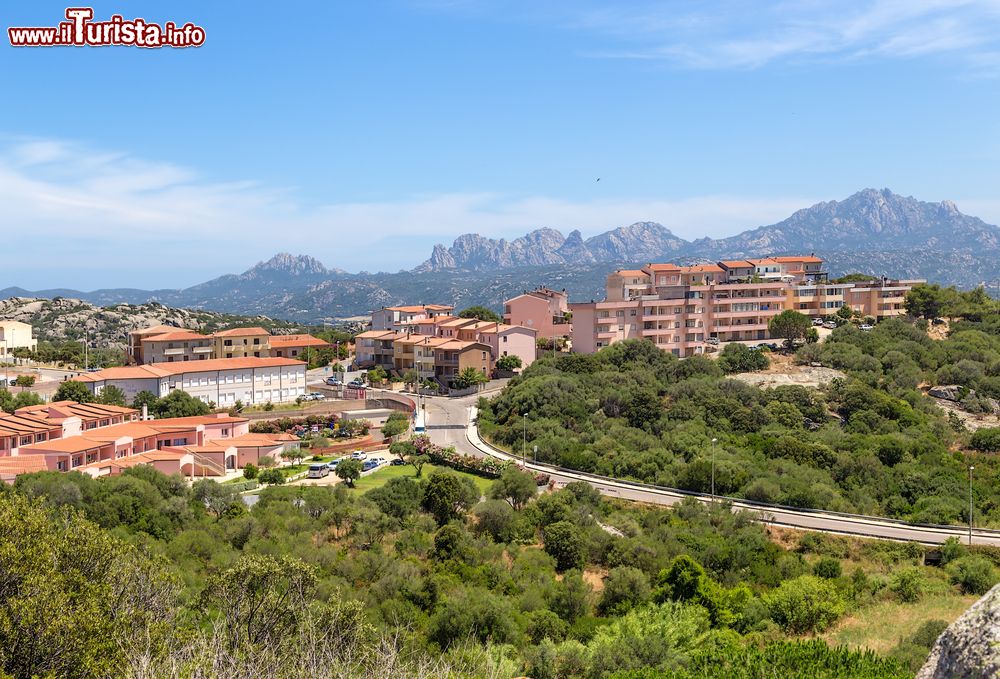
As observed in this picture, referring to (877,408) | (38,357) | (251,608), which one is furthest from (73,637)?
(38,357)

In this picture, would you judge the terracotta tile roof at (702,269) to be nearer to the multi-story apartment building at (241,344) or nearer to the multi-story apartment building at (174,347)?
the multi-story apartment building at (241,344)

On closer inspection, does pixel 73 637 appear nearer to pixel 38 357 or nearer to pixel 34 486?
pixel 34 486

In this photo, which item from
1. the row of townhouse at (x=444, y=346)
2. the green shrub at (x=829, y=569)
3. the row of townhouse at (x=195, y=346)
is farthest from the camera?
the row of townhouse at (x=195, y=346)

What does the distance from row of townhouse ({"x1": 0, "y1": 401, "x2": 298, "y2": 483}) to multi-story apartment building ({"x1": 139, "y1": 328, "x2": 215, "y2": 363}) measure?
68.8ft

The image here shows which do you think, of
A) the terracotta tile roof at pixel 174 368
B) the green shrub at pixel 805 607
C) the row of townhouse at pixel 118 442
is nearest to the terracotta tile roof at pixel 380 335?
the terracotta tile roof at pixel 174 368

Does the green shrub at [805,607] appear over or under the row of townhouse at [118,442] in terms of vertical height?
under

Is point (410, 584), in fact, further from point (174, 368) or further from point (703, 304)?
point (703, 304)

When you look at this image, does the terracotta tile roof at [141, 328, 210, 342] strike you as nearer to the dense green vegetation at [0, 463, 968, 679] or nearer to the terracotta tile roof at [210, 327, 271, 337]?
the terracotta tile roof at [210, 327, 271, 337]

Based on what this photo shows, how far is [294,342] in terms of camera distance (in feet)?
286

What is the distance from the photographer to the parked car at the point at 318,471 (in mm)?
47812

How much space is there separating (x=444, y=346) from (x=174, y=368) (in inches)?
924

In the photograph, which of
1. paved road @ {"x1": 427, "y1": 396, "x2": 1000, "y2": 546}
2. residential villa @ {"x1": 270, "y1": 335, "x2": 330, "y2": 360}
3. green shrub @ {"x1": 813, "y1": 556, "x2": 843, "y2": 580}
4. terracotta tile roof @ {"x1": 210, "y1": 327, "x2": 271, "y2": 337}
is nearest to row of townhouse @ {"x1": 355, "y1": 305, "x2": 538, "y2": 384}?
residential villa @ {"x1": 270, "y1": 335, "x2": 330, "y2": 360}

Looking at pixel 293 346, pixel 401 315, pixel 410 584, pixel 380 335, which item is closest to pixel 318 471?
pixel 410 584

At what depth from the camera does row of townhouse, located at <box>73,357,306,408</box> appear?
2527 inches
